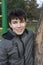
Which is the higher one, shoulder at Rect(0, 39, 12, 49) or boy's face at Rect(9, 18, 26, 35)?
boy's face at Rect(9, 18, 26, 35)

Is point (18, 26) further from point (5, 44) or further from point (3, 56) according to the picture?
point (3, 56)

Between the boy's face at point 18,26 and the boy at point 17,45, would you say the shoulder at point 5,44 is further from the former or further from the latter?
the boy's face at point 18,26

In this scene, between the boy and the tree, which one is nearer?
the boy

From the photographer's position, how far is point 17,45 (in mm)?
2350

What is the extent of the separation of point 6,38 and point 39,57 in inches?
13.9

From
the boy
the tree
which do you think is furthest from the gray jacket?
the tree

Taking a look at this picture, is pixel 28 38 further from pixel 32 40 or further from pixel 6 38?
pixel 6 38

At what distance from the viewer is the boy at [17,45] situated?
7.69 feet

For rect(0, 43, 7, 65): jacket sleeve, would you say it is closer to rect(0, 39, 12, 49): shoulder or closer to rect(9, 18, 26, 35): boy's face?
rect(0, 39, 12, 49): shoulder

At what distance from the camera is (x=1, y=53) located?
2.38 metres

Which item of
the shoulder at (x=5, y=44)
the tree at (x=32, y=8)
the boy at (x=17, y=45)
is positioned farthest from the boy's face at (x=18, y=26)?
the tree at (x=32, y=8)

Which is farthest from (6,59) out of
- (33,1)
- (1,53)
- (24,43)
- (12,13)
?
(33,1)

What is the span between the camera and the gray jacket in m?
2.35

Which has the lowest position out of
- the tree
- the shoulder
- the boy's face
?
the tree
